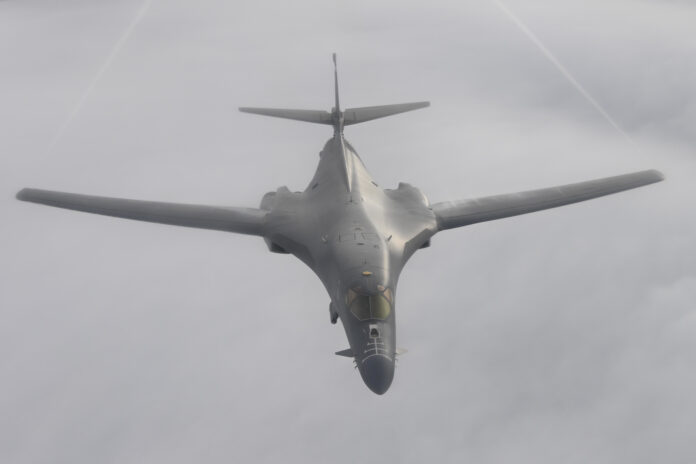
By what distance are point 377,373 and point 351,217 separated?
7.85 metres

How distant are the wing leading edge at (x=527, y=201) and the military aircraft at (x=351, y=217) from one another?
0.15 feet

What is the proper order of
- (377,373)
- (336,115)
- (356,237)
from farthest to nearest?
(336,115), (356,237), (377,373)

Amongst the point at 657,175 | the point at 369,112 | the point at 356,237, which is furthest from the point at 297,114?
the point at 657,175

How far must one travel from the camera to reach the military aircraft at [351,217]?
2027cm

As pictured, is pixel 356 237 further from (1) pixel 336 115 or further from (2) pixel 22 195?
(2) pixel 22 195

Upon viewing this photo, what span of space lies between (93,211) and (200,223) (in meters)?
5.15

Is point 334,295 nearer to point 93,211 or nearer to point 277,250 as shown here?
point 277,250

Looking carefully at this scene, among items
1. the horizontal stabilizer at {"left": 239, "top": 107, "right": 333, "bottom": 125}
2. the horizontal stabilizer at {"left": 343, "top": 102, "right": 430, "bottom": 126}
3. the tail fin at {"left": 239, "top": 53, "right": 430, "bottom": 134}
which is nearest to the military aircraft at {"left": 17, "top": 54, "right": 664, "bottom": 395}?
the tail fin at {"left": 239, "top": 53, "right": 430, "bottom": 134}

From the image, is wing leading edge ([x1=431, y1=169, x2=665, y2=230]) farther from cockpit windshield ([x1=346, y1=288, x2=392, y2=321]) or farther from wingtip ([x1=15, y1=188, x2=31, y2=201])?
wingtip ([x1=15, y1=188, x2=31, y2=201])

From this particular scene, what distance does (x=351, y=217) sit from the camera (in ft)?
79.7

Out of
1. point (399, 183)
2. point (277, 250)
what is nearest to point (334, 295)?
point (277, 250)

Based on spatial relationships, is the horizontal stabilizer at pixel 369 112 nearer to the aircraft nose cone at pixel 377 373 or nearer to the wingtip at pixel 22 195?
the wingtip at pixel 22 195

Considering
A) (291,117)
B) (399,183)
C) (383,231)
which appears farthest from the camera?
(291,117)

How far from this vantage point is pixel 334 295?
21.7 meters
